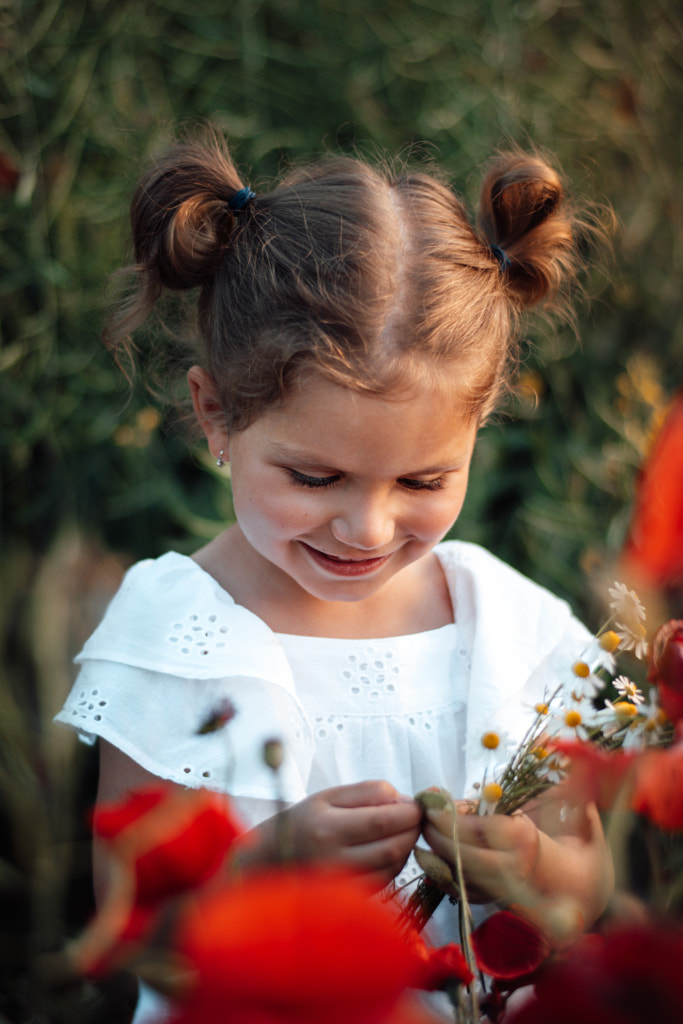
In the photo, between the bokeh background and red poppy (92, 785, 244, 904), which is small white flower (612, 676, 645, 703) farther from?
the bokeh background

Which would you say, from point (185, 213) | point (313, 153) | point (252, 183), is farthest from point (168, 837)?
point (313, 153)

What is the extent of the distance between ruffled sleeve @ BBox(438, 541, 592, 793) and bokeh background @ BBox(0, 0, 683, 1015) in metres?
0.30

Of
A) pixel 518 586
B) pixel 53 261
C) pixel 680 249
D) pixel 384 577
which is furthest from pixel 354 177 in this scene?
pixel 680 249

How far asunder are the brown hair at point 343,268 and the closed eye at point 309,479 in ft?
0.24

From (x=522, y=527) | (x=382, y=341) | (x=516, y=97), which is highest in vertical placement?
(x=516, y=97)

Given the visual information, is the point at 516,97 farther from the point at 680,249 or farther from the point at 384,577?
the point at 384,577

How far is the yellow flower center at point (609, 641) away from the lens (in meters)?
0.47

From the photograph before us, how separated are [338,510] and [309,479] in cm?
4

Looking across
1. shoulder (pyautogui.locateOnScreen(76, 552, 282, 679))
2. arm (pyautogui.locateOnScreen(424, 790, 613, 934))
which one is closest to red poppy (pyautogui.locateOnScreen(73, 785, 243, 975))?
arm (pyautogui.locateOnScreen(424, 790, 613, 934))

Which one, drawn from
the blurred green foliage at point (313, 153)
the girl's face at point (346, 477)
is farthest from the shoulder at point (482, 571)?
the blurred green foliage at point (313, 153)

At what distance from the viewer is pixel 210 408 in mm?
887

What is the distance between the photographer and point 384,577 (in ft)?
2.79

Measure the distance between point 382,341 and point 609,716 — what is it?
0.41 meters

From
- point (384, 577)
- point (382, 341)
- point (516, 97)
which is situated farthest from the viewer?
Result: point (516, 97)
